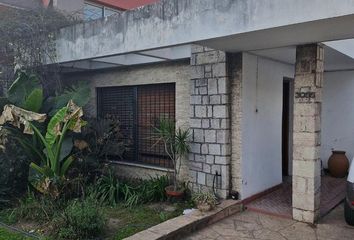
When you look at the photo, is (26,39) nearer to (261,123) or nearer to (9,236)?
(9,236)

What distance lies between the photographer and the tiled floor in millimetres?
7223

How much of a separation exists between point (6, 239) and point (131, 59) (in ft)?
17.4

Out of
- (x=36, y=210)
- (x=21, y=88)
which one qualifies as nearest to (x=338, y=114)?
(x=36, y=210)

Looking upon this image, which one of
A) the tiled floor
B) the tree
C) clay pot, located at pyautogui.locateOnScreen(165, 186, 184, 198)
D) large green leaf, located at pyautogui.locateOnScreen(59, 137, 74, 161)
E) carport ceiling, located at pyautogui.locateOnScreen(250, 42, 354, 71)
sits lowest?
the tiled floor

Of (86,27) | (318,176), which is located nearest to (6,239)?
(86,27)

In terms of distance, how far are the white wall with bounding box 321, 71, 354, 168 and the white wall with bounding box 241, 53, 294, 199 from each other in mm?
2449

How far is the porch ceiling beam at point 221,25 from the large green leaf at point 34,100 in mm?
1476

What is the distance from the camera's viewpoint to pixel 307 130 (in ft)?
21.2

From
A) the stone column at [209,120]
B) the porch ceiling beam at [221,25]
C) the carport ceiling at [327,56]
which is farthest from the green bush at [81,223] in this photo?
the carport ceiling at [327,56]

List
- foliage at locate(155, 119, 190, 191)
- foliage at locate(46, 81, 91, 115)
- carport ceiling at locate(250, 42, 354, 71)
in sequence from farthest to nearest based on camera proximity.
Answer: foliage at locate(46, 81, 91, 115), foliage at locate(155, 119, 190, 191), carport ceiling at locate(250, 42, 354, 71)

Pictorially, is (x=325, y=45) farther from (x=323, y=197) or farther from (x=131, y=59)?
(x=131, y=59)

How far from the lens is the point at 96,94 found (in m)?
10.6

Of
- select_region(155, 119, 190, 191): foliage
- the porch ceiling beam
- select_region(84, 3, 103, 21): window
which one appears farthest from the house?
select_region(84, 3, 103, 21): window

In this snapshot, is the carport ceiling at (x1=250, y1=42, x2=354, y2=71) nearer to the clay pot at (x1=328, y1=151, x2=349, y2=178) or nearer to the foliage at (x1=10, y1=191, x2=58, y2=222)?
the clay pot at (x1=328, y1=151, x2=349, y2=178)
